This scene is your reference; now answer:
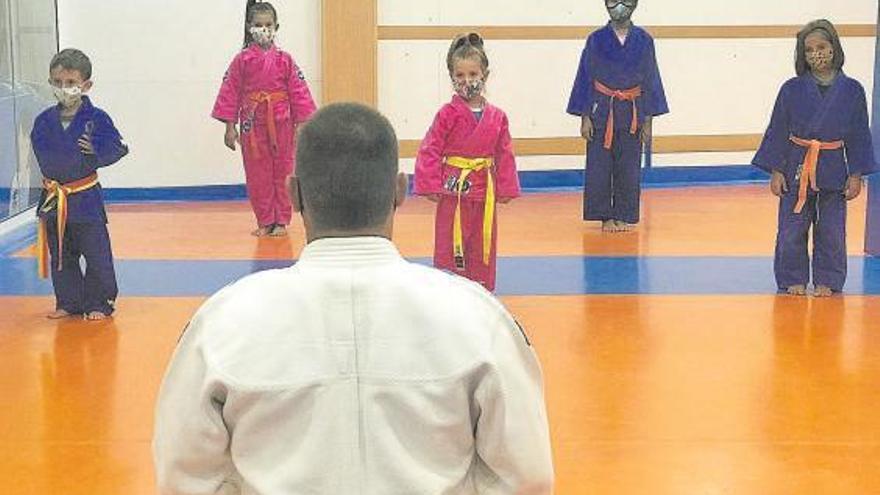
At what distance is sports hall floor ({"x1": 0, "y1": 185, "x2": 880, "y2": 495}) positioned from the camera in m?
4.48

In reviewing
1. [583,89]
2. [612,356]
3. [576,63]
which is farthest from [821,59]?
[576,63]

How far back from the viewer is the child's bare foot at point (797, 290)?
7.17 m

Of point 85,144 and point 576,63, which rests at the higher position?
point 576,63

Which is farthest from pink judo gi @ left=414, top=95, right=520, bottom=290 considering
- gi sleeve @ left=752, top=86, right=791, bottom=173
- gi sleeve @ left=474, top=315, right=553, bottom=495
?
gi sleeve @ left=474, top=315, right=553, bottom=495

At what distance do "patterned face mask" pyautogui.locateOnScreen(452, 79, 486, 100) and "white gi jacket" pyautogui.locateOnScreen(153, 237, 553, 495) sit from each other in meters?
4.58

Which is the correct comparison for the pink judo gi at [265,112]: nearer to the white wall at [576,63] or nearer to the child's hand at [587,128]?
the child's hand at [587,128]

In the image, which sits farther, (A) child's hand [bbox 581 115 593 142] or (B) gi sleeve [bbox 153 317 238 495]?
(A) child's hand [bbox 581 115 593 142]

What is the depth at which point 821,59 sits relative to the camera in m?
6.95

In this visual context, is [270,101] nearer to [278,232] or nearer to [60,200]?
[278,232]

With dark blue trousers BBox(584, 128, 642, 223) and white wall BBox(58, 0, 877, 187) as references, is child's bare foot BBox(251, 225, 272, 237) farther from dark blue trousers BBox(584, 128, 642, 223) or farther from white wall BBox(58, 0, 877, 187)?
dark blue trousers BBox(584, 128, 642, 223)

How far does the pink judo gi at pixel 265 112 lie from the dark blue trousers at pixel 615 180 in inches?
77.3

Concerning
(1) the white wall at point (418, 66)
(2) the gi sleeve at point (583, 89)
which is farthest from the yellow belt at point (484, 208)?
(1) the white wall at point (418, 66)

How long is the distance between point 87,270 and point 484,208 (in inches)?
77.8

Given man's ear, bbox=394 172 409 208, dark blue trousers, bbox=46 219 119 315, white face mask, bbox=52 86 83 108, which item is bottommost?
dark blue trousers, bbox=46 219 119 315
